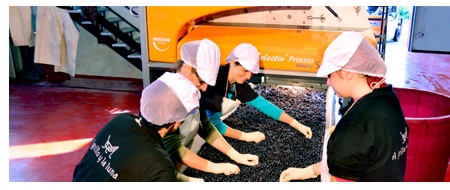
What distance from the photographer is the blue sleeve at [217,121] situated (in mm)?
2471

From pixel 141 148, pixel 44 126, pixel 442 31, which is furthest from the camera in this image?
pixel 442 31

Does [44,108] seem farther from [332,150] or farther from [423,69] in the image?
[423,69]

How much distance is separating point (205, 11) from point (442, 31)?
7383mm

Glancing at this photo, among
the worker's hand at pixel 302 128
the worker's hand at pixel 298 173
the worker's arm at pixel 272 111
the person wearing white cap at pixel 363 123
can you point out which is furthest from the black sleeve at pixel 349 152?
the worker's arm at pixel 272 111

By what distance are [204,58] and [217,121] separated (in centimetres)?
59

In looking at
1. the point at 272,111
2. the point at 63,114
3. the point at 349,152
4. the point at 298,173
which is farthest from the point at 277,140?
the point at 63,114

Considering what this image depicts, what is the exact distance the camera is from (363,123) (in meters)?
1.40

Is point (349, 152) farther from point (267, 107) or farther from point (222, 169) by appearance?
point (267, 107)

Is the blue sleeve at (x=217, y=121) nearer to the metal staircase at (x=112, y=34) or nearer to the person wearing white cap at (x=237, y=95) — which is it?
the person wearing white cap at (x=237, y=95)

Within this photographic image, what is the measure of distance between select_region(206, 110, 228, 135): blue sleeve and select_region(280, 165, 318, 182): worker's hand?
62 cm

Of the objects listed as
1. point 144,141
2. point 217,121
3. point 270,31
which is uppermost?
point 270,31

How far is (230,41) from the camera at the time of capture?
2.25 meters
